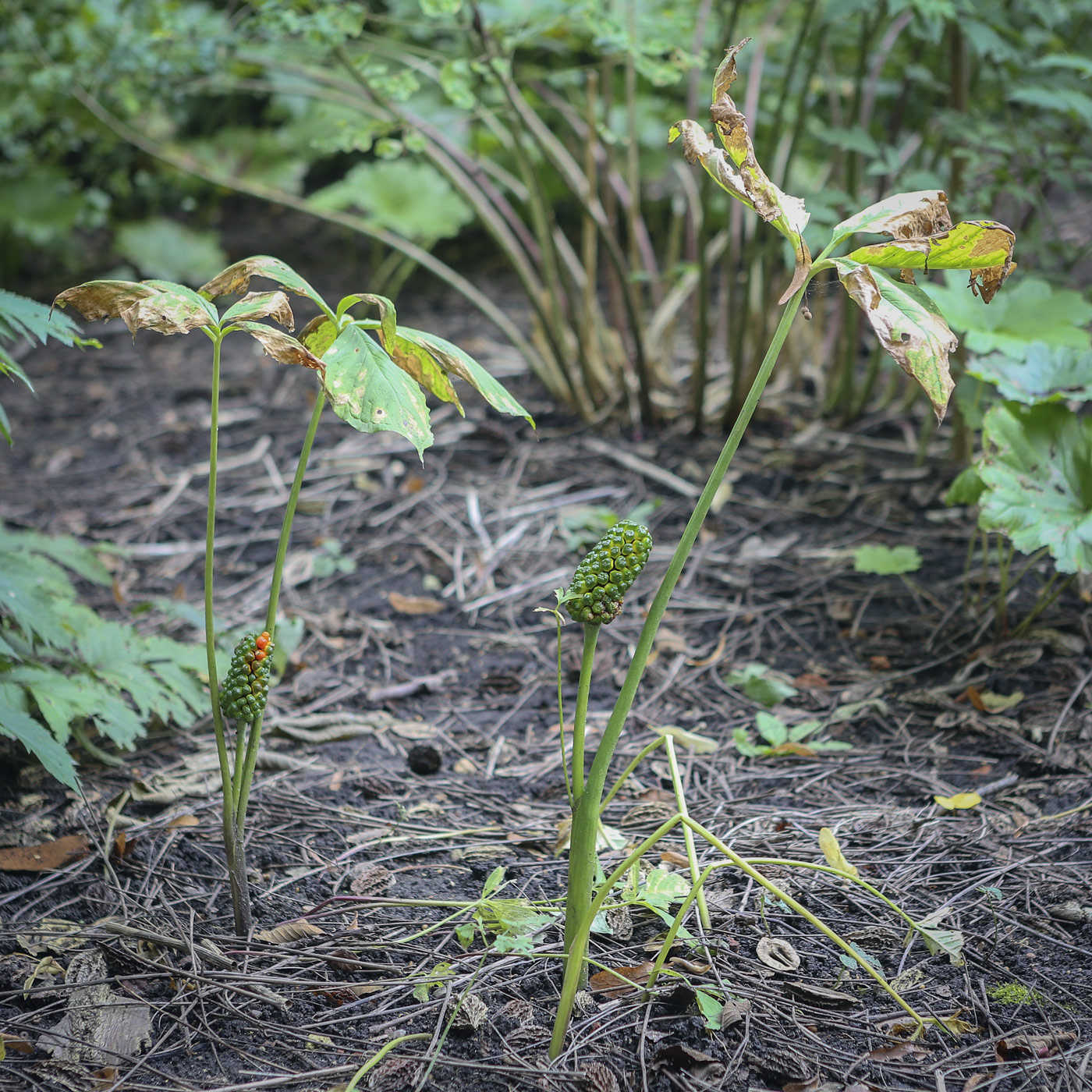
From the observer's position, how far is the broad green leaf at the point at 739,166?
0.93 m

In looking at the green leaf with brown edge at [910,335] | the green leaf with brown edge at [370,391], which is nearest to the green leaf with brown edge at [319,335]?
the green leaf with brown edge at [370,391]

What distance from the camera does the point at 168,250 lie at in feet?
13.4

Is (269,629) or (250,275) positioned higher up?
(250,275)

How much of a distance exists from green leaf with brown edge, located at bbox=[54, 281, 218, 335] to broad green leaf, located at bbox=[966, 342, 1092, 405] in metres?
1.51

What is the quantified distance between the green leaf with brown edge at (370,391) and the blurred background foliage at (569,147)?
136cm

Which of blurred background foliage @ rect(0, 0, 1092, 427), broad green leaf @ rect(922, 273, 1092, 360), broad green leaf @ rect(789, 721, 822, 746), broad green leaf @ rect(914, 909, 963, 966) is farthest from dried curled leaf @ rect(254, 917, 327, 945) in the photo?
blurred background foliage @ rect(0, 0, 1092, 427)

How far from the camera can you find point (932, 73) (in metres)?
2.85

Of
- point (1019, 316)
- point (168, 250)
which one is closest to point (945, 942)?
point (1019, 316)

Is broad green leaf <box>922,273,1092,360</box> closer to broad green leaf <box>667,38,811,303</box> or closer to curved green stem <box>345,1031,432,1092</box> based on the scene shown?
broad green leaf <box>667,38,811,303</box>

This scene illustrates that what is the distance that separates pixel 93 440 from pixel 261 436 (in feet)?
1.98

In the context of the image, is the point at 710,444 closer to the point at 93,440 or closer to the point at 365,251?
the point at 93,440

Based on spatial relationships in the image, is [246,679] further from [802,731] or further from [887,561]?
[887,561]

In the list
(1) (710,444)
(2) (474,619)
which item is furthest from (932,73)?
(2) (474,619)

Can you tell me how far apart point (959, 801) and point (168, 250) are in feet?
13.2
